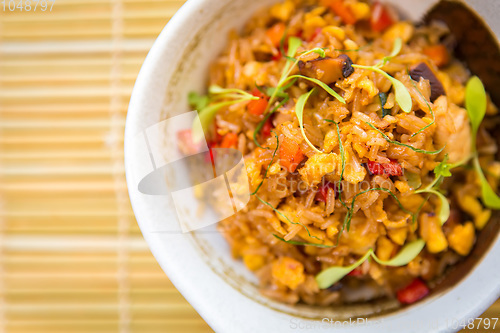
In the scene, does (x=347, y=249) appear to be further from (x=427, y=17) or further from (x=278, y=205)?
(x=427, y=17)

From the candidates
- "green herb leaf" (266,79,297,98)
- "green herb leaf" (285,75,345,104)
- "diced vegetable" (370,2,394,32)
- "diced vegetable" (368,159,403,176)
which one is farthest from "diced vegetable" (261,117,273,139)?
"diced vegetable" (370,2,394,32)

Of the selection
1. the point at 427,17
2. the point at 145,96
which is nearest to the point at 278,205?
the point at 145,96

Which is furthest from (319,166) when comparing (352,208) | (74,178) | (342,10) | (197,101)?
(74,178)

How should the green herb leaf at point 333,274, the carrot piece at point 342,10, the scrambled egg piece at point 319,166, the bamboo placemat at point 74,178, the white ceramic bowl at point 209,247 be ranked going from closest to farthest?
the scrambled egg piece at point 319,166
the white ceramic bowl at point 209,247
the green herb leaf at point 333,274
the carrot piece at point 342,10
the bamboo placemat at point 74,178

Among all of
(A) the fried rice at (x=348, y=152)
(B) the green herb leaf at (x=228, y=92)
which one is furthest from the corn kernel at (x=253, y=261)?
(B) the green herb leaf at (x=228, y=92)

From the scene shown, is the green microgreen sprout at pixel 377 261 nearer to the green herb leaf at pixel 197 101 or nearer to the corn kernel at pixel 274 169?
the corn kernel at pixel 274 169

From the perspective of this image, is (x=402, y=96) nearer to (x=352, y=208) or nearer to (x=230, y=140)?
(x=352, y=208)

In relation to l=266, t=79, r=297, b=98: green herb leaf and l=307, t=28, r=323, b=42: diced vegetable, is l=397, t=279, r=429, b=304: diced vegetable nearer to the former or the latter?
l=266, t=79, r=297, b=98: green herb leaf
